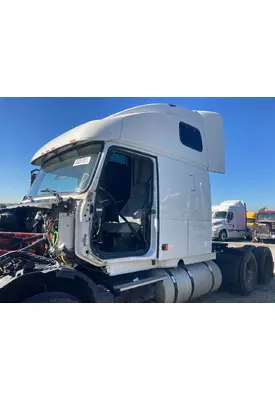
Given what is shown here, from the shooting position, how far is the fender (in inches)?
107

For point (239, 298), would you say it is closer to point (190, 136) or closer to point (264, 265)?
point (264, 265)

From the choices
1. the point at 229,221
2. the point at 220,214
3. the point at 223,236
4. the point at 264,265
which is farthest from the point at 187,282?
the point at 229,221

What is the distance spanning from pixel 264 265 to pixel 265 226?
1124 centimetres

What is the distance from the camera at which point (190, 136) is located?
16.3 ft

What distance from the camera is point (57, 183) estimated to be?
3.96m

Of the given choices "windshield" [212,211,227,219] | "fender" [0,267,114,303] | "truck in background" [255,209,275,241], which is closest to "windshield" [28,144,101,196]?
"fender" [0,267,114,303]

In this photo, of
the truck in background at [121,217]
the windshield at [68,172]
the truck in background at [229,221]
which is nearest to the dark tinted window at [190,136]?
the truck in background at [121,217]

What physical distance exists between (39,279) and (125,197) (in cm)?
241

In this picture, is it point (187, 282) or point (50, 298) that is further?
point (187, 282)

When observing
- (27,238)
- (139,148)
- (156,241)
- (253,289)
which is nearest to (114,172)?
(139,148)

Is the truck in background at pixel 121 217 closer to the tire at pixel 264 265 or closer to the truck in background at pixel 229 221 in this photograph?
the tire at pixel 264 265

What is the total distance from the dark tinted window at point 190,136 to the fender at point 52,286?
284 cm

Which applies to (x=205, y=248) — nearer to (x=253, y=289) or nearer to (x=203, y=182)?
(x=203, y=182)

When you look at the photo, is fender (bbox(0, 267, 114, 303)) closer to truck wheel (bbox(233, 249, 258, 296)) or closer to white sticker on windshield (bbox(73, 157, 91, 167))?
white sticker on windshield (bbox(73, 157, 91, 167))
